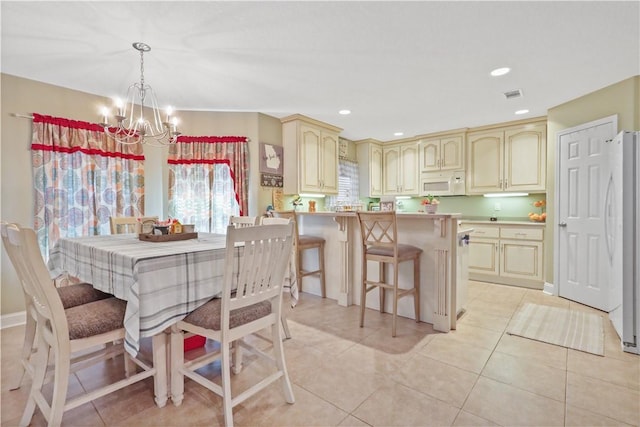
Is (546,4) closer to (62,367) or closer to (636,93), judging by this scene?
(636,93)

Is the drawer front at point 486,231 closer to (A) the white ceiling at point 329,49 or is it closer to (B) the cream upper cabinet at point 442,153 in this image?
(B) the cream upper cabinet at point 442,153

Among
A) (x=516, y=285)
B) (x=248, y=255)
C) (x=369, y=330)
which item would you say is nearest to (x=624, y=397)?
(x=369, y=330)

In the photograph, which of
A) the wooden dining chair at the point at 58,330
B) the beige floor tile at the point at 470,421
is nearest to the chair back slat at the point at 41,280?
the wooden dining chair at the point at 58,330

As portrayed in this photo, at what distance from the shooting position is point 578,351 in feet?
7.59

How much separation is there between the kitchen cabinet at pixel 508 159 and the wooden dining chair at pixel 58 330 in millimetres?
4748

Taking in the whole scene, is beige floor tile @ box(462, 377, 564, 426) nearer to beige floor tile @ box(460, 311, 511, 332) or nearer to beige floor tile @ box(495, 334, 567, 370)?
beige floor tile @ box(495, 334, 567, 370)

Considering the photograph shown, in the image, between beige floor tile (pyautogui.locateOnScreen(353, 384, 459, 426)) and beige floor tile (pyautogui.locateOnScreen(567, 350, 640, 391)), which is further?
beige floor tile (pyautogui.locateOnScreen(567, 350, 640, 391))

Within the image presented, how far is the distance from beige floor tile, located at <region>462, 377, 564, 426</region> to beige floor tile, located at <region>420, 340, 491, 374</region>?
222 mm

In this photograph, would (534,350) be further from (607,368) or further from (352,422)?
(352,422)

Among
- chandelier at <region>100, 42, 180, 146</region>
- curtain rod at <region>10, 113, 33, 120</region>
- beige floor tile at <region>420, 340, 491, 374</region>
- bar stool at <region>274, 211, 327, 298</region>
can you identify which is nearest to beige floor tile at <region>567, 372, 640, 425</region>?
beige floor tile at <region>420, 340, 491, 374</region>

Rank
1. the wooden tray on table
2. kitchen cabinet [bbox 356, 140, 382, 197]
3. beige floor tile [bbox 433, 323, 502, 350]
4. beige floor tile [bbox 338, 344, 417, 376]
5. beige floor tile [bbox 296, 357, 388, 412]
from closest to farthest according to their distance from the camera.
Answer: beige floor tile [bbox 296, 357, 388, 412] → beige floor tile [bbox 338, 344, 417, 376] → the wooden tray on table → beige floor tile [bbox 433, 323, 502, 350] → kitchen cabinet [bbox 356, 140, 382, 197]

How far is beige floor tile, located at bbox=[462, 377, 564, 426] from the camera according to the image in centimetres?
157

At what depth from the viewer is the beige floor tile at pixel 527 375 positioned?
1838 millimetres

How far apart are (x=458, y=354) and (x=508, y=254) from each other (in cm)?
263
